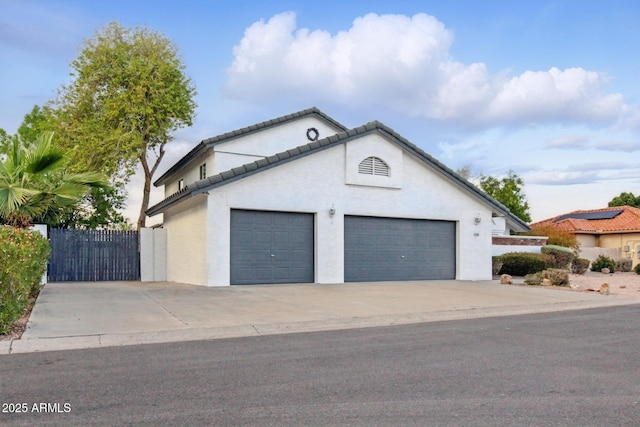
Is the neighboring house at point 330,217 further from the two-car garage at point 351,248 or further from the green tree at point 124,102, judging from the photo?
the green tree at point 124,102

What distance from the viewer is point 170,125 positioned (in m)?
31.4

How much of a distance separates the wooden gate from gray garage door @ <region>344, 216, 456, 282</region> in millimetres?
9182

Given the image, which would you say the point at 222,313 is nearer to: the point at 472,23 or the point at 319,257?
the point at 319,257

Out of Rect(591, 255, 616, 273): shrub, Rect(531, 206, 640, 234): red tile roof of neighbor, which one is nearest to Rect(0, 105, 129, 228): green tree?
Rect(591, 255, 616, 273): shrub

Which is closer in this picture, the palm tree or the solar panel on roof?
the palm tree

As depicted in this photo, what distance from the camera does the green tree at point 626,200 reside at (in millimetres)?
67887

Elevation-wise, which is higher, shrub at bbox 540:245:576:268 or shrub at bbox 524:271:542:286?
shrub at bbox 540:245:576:268

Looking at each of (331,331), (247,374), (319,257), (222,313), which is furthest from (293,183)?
(247,374)

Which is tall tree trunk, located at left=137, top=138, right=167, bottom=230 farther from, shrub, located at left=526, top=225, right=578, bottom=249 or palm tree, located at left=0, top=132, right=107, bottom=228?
shrub, located at left=526, top=225, right=578, bottom=249

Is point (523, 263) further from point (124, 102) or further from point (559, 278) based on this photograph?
point (124, 102)

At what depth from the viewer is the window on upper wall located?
20.1m

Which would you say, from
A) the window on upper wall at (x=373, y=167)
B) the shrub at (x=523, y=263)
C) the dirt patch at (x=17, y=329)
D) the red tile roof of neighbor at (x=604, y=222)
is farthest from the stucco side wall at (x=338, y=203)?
the red tile roof of neighbor at (x=604, y=222)

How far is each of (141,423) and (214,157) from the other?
19421 millimetres

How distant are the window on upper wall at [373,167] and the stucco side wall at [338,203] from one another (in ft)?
0.82
